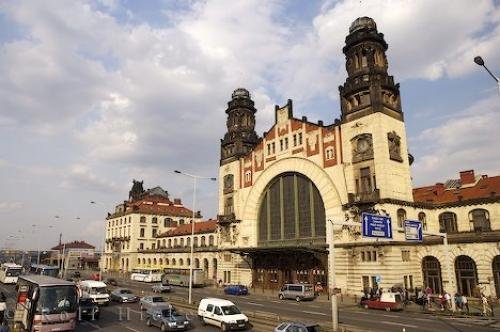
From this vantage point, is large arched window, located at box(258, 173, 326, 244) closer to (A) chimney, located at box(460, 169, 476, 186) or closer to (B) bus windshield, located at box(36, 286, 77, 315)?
(A) chimney, located at box(460, 169, 476, 186)

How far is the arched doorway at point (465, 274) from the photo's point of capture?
44281mm

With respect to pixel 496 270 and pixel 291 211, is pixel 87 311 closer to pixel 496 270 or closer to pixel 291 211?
pixel 291 211

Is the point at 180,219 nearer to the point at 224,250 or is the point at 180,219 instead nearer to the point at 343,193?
the point at 224,250

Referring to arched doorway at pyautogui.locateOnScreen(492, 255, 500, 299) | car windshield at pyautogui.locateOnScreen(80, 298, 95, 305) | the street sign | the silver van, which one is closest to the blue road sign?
the street sign

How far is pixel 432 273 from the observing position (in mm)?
47875

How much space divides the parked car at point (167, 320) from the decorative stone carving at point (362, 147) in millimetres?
32106

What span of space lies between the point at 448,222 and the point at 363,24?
2913 cm

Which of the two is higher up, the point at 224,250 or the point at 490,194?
the point at 490,194

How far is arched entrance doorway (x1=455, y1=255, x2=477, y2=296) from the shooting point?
145 ft

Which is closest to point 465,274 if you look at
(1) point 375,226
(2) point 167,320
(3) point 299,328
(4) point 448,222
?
(4) point 448,222

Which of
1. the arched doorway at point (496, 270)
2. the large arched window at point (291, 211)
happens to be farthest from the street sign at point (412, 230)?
the large arched window at point (291, 211)

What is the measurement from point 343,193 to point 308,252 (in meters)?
9.33

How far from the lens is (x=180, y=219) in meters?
118

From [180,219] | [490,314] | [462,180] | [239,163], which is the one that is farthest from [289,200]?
[180,219]
